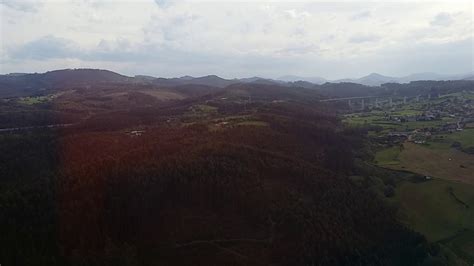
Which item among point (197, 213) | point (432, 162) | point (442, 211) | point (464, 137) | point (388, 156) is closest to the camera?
point (197, 213)

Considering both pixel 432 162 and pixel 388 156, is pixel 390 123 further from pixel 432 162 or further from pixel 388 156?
pixel 432 162

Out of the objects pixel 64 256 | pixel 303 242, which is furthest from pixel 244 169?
pixel 64 256

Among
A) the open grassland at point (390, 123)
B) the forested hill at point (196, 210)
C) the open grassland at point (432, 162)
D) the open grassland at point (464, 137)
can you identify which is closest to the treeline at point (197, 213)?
the forested hill at point (196, 210)

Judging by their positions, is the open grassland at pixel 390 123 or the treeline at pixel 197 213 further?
the open grassland at pixel 390 123

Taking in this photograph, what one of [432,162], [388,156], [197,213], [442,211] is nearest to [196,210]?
[197,213]

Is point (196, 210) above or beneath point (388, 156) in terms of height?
beneath

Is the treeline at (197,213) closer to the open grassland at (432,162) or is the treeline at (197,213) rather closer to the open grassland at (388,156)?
the open grassland at (388,156)
